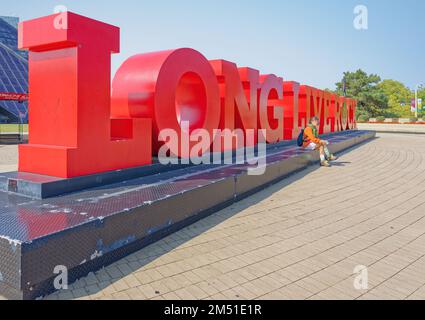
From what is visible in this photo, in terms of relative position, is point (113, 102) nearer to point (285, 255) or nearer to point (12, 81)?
point (285, 255)

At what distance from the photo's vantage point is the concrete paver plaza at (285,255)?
3121 millimetres

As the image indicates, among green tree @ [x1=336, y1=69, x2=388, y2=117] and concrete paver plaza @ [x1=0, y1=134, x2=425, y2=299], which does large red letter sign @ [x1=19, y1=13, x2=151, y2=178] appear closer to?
concrete paver plaza @ [x1=0, y1=134, x2=425, y2=299]

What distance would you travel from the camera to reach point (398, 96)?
3282 inches

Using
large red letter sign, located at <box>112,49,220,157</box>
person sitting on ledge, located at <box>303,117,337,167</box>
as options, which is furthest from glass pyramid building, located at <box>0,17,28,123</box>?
large red letter sign, located at <box>112,49,220,157</box>

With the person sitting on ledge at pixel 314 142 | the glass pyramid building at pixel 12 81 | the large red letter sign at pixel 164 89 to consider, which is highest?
the glass pyramid building at pixel 12 81

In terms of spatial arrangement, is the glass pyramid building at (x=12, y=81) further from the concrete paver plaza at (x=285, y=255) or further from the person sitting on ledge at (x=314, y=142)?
the concrete paver plaza at (x=285, y=255)

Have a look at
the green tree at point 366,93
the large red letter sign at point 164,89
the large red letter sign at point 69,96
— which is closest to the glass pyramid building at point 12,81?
the large red letter sign at point 164,89

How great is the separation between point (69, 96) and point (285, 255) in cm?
354

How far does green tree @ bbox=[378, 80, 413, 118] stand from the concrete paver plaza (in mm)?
81844

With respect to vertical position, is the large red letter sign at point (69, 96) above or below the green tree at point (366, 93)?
below

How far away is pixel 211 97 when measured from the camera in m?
7.77

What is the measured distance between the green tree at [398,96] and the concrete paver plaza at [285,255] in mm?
81844

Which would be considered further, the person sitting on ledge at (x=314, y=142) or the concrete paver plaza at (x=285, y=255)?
the person sitting on ledge at (x=314, y=142)

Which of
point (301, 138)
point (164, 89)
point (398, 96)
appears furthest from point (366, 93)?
point (164, 89)
